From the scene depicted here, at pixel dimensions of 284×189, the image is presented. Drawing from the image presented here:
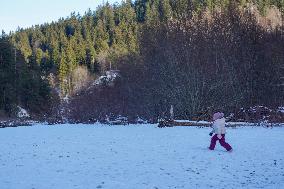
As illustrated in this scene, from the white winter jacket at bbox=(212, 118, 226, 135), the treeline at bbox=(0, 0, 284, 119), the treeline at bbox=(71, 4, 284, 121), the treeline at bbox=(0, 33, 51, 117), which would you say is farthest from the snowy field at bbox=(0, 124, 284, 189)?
the treeline at bbox=(0, 33, 51, 117)

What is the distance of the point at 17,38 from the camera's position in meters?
157

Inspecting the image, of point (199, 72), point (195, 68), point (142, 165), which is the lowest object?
point (142, 165)

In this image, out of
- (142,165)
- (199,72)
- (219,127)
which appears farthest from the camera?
(199,72)

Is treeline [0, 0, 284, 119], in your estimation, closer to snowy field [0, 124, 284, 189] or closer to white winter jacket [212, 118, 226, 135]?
snowy field [0, 124, 284, 189]

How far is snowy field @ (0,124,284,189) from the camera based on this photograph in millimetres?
9578

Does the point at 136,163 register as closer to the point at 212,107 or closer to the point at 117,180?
the point at 117,180

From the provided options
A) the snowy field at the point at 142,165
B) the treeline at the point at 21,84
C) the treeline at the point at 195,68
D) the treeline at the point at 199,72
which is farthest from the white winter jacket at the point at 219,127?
the treeline at the point at 21,84

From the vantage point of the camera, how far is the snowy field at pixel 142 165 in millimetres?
9578

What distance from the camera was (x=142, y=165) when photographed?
1183cm

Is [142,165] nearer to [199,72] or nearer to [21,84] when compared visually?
[199,72]

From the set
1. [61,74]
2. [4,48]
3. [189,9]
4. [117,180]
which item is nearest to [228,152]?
[117,180]

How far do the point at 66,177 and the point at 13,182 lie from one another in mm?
1237

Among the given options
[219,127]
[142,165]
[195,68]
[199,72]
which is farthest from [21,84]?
[142,165]

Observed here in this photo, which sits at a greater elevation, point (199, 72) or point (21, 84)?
point (21, 84)
